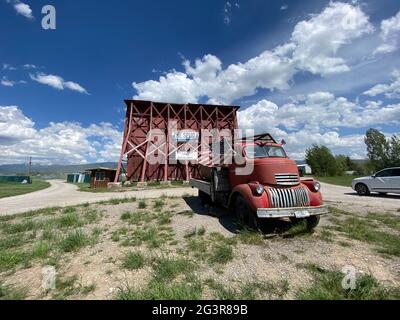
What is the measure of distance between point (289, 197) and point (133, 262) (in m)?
4.22

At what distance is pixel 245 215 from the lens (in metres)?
7.16

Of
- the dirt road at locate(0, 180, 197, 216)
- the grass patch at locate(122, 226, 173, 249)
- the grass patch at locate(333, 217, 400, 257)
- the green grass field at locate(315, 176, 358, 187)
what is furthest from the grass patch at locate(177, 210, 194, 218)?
the green grass field at locate(315, 176, 358, 187)

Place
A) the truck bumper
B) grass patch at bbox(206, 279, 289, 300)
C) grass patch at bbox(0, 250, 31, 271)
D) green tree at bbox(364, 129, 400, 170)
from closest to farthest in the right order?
grass patch at bbox(206, 279, 289, 300) < grass patch at bbox(0, 250, 31, 271) < the truck bumper < green tree at bbox(364, 129, 400, 170)

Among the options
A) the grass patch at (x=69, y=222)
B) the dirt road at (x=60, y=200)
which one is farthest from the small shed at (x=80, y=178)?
the grass patch at (x=69, y=222)

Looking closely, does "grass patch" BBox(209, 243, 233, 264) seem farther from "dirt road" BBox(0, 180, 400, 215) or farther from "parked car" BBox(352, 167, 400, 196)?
"parked car" BBox(352, 167, 400, 196)

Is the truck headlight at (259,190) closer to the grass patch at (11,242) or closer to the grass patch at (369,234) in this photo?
the grass patch at (369,234)

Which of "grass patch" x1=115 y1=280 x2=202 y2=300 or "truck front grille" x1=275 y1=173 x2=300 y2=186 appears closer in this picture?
"grass patch" x1=115 y1=280 x2=202 y2=300

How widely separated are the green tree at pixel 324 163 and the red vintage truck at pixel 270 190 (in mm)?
48638

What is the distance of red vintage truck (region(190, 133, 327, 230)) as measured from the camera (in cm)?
628

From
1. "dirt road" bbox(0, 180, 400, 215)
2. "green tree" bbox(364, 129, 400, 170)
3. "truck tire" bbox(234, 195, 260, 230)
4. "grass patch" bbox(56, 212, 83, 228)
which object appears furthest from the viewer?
"green tree" bbox(364, 129, 400, 170)

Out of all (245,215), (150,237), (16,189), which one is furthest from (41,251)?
(16,189)
